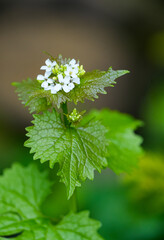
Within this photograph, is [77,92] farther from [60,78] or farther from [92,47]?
[92,47]

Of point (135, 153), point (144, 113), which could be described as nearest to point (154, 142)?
point (144, 113)

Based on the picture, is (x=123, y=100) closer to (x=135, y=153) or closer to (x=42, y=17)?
(x=42, y=17)

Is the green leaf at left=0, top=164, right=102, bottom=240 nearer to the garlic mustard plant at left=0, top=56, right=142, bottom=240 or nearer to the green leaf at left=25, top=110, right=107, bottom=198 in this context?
the garlic mustard plant at left=0, top=56, right=142, bottom=240

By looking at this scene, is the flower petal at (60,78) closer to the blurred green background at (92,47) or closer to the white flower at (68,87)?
the white flower at (68,87)

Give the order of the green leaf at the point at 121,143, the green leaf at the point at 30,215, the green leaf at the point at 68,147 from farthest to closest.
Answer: the green leaf at the point at 121,143
the green leaf at the point at 30,215
the green leaf at the point at 68,147

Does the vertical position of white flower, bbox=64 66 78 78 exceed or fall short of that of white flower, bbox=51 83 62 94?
it exceeds it

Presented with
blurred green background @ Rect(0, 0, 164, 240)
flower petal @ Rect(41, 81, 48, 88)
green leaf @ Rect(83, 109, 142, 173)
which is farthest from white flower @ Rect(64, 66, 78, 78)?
blurred green background @ Rect(0, 0, 164, 240)

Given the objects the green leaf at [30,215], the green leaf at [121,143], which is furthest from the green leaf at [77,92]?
the green leaf at [30,215]
